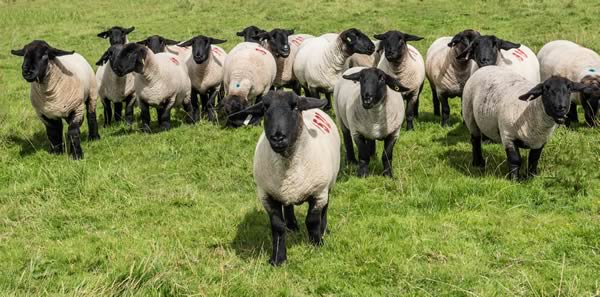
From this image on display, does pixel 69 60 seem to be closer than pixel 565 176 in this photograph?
No

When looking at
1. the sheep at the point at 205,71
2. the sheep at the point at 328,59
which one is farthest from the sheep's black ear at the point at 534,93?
the sheep at the point at 205,71

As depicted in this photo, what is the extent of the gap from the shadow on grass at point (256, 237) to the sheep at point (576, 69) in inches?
235

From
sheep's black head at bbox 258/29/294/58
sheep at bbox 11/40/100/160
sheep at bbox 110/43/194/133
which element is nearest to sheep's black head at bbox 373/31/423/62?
sheep's black head at bbox 258/29/294/58

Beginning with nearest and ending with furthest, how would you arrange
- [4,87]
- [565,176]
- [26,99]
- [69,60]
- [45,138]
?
A: [565,176] < [69,60] < [45,138] < [26,99] < [4,87]

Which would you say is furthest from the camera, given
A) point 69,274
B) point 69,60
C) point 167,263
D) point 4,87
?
point 4,87

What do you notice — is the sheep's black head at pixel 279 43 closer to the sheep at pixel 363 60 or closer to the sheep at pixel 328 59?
the sheep at pixel 328 59

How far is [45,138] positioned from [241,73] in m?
4.05

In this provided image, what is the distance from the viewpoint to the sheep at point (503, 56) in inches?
380

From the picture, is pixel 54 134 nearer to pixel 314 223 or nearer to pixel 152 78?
pixel 152 78

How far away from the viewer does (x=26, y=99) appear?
14547mm

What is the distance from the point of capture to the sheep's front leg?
5.56 meters

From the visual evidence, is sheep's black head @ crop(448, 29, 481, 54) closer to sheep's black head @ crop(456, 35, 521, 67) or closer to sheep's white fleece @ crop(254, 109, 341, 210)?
sheep's black head @ crop(456, 35, 521, 67)

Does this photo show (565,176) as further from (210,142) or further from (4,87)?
(4,87)

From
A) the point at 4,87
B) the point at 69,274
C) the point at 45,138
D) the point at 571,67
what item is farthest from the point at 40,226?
the point at 4,87
